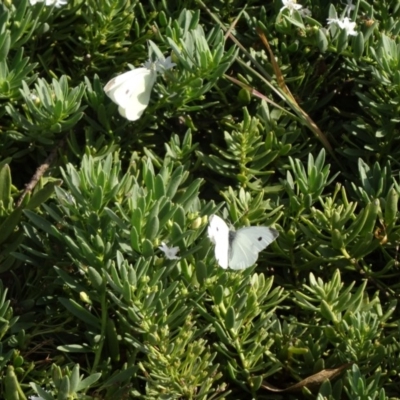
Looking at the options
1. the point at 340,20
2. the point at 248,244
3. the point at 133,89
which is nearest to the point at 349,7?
the point at 340,20

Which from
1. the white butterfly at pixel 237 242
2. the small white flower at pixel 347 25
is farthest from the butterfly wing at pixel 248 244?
the small white flower at pixel 347 25

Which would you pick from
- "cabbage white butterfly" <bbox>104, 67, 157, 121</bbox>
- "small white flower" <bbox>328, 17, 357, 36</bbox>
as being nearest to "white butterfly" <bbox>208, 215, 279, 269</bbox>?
"cabbage white butterfly" <bbox>104, 67, 157, 121</bbox>

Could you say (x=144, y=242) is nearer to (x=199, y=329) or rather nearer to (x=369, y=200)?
(x=199, y=329)

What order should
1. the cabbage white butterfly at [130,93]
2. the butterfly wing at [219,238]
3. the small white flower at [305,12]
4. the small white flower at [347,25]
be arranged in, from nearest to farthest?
the butterfly wing at [219,238] < the cabbage white butterfly at [130,93] < the small white flower at [347,25] < the small white flower at [305,12]

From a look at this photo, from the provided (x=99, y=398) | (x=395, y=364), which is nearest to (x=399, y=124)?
(x=395, y=364)

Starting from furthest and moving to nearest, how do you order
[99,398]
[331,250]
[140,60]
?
[140,60] → [331,250] → [99,398]

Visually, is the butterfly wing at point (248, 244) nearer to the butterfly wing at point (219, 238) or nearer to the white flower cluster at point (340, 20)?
the butterfly wing at point (219, 238)

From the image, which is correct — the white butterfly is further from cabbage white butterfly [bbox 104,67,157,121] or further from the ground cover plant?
cabbage white butterfly [bbox 104,67,157,121]
